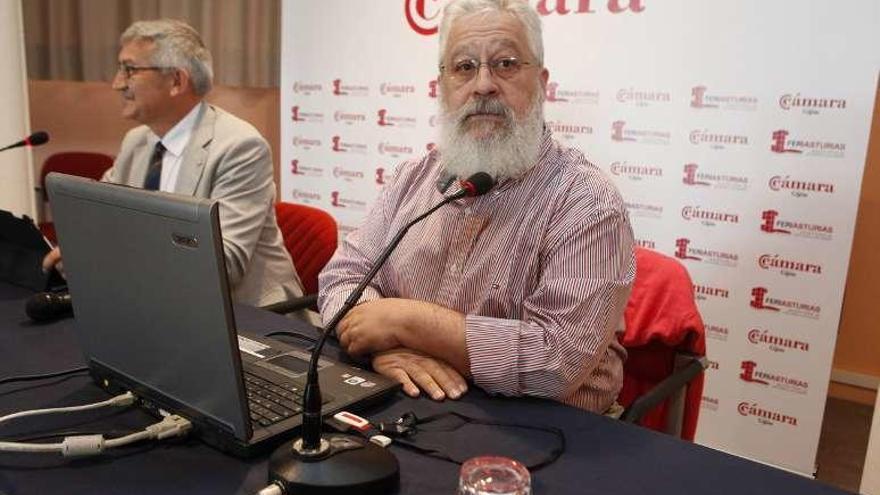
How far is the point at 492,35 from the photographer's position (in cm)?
145

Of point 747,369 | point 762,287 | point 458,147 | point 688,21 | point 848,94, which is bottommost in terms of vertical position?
point 747,369

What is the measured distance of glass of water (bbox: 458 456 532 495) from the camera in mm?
730

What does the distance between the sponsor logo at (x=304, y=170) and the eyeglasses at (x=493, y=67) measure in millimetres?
2372

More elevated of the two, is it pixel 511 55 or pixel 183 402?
pixel 511 55

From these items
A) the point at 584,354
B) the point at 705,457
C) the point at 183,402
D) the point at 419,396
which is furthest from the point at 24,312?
the point at 705,457

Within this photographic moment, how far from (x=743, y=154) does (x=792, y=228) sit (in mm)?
318

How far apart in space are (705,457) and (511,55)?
920 mm

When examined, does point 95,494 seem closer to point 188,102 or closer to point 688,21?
point 188,102

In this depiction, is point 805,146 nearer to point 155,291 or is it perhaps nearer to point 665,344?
point 665,344

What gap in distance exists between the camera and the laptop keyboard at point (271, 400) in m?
0.92

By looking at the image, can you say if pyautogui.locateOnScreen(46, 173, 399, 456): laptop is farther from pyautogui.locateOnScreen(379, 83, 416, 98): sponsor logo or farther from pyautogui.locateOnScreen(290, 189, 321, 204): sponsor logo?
pyautogui.locateOnScreen(290, 189, 321, 204): sponsor logo

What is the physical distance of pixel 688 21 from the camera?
2.51m

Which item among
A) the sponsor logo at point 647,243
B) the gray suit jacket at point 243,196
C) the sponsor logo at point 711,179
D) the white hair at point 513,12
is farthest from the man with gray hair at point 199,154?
the sponsor logo at point 711,179

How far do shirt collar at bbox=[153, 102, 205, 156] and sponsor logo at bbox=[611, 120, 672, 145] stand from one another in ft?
5.29
